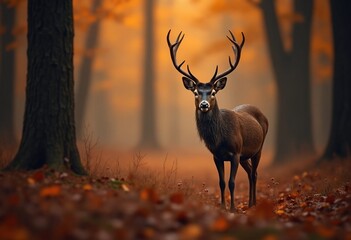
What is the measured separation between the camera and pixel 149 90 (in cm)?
2709

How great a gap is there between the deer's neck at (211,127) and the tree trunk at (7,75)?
9.19 meters

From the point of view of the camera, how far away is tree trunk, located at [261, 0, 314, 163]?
16328mm

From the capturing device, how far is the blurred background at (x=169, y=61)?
17.2m

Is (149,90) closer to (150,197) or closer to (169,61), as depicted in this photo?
(169,61)

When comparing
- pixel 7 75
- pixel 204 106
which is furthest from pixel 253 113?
pixel 7 75

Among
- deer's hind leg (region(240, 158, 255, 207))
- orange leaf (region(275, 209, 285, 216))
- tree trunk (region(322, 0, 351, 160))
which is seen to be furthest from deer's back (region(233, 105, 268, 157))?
tree trunk (region(322, 0, 351, 160))

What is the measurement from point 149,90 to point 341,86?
16.2 meters

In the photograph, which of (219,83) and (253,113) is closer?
(219,83)

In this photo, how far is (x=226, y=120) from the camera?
886 centimetres

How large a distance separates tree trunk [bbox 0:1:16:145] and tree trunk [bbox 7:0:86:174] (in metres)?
8.91

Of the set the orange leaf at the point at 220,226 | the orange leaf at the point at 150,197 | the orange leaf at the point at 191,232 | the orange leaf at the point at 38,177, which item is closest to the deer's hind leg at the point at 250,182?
the orange leaf at the point at 150,197

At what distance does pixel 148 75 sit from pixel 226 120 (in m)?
18.9

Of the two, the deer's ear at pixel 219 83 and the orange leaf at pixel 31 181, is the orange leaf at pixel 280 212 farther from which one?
the orange leaf at pixel 31 181

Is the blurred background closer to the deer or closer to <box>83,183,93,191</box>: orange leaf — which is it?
the deer
